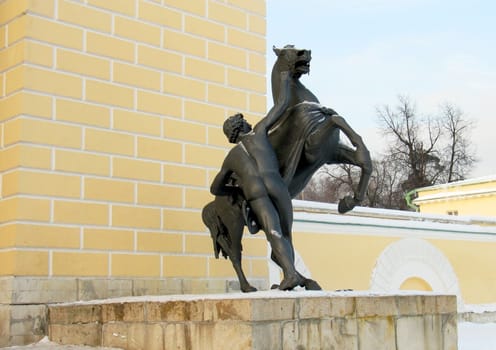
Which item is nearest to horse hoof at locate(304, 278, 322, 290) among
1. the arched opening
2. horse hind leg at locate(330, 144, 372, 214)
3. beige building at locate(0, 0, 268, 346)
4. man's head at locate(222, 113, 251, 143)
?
horse hind leg at locate(330, 144, 372, 214)

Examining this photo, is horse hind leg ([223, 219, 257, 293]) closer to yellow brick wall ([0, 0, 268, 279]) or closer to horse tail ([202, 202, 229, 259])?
horse tail ([202, 202, 229, 259])

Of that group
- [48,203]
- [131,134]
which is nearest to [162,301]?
Answer: [48,203]

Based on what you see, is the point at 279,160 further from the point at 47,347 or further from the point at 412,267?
the point at 412,267

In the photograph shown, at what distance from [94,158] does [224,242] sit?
1083mm

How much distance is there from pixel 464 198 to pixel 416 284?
21.7 feet

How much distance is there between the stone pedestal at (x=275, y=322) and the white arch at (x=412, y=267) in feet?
15.6

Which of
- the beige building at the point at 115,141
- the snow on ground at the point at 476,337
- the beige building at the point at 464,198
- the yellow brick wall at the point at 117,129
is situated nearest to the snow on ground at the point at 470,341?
the snow on ground at the point at 476,337

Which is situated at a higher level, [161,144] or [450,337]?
[161,144]

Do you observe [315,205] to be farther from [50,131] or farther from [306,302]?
[306,302]

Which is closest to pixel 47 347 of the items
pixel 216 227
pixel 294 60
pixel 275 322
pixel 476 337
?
pixel 216 227

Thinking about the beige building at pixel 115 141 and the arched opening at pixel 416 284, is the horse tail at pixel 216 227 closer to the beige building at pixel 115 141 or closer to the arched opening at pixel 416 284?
the beige building at pixel 115 141

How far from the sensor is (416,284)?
9.43 m

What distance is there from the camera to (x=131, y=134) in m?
5.36

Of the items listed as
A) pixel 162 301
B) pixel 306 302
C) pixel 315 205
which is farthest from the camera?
pixel 315 205
